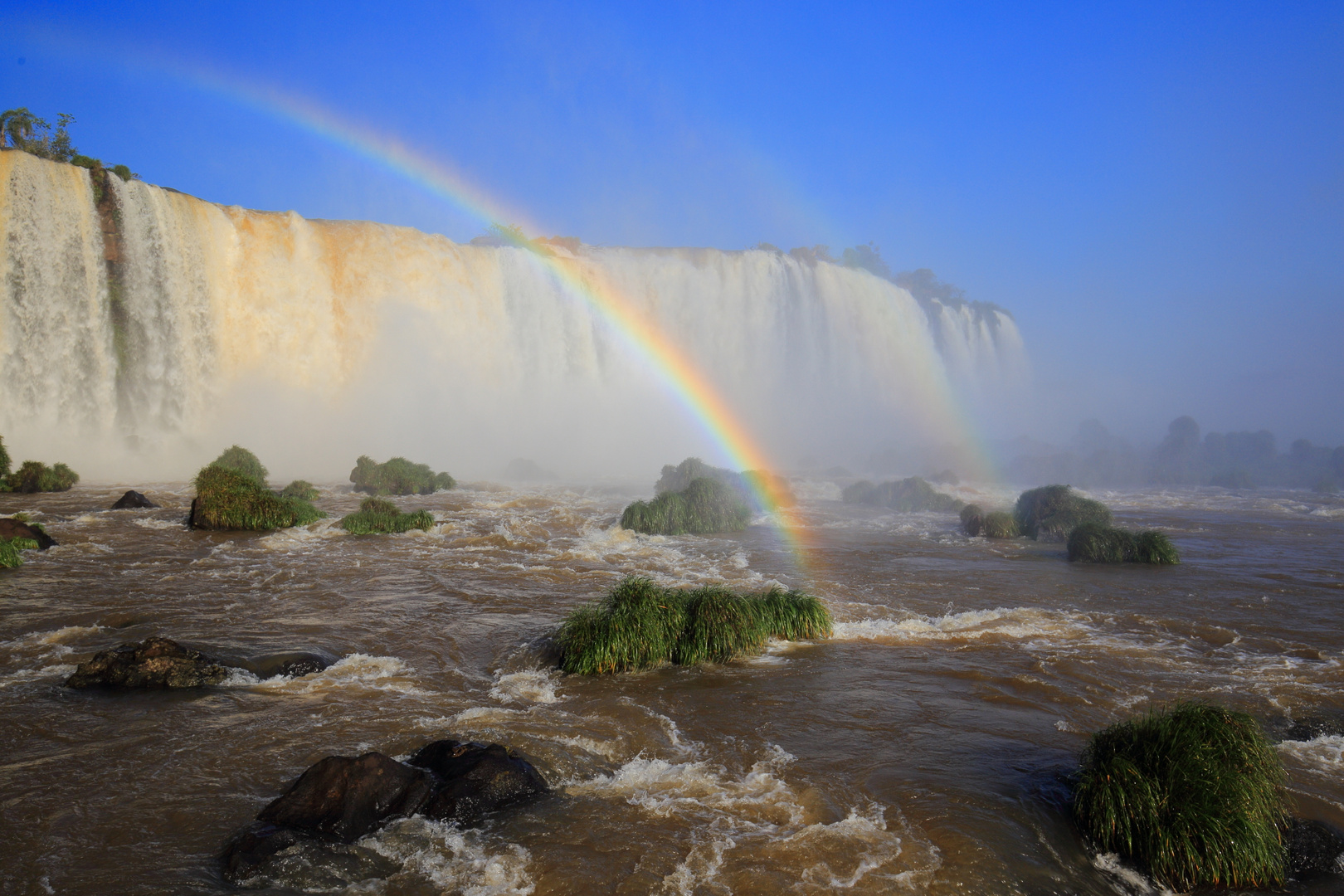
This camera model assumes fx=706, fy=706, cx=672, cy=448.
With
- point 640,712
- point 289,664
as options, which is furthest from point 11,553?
point 640,712

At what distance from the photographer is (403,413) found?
3731 centimetres

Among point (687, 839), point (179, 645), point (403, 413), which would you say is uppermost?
point (403, 413)

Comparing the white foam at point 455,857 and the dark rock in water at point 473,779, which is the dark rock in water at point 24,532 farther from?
the white foam at point 455,857

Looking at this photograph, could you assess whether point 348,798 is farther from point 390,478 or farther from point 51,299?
point 51,299

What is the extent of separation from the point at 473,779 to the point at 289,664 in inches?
152

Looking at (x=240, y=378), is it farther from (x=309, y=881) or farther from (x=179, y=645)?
(x=309, y=881)

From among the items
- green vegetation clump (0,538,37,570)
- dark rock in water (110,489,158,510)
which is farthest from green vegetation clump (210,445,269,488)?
green vegetation clump (0,538,37,570)

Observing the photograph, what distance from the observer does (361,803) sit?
4.84 metres

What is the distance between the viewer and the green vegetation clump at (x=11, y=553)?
11.9 metres

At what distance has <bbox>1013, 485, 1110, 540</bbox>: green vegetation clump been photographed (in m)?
18.2

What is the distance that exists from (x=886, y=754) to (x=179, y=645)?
24.4 ft

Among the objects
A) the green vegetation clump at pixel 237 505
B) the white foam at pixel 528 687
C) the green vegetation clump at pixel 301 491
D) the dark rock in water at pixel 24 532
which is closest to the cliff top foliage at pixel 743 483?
the green vegetation clump at pixel 301 491

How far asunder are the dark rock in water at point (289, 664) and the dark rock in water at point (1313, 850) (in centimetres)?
871

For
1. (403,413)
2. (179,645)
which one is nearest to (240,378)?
(403,413)
